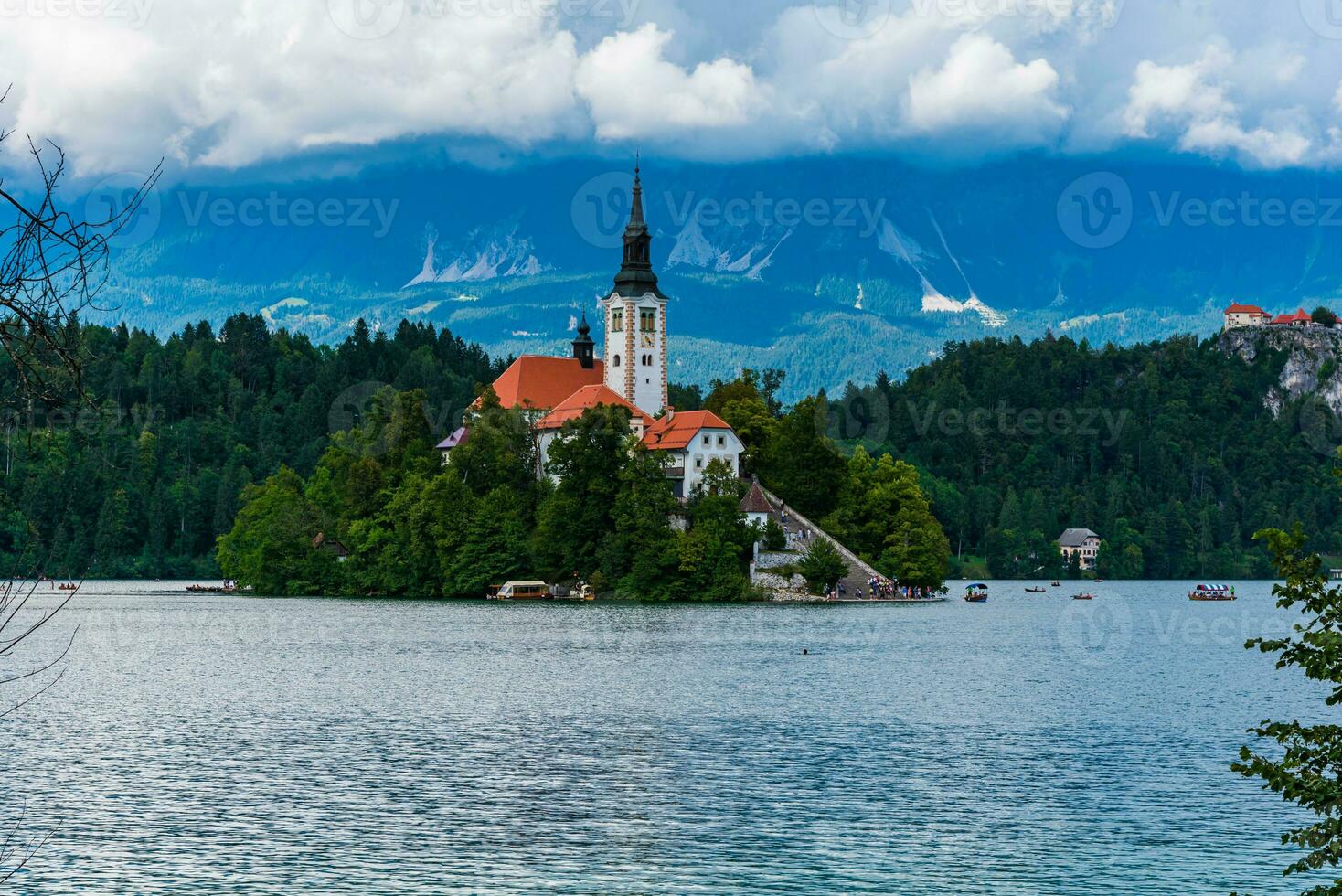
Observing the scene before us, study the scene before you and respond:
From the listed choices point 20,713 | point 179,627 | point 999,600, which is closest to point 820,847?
point 20,713

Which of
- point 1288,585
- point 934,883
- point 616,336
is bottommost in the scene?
point 934,883

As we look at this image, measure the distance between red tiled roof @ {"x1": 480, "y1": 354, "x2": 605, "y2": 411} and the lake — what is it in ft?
244

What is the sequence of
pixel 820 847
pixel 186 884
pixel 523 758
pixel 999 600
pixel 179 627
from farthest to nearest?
1. pixel 999 600
2. pixel 179 627
3. pixel 523 758
4. pixel 820 847
5. pixel 186 884

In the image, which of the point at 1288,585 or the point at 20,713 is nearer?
the point at 1288,585

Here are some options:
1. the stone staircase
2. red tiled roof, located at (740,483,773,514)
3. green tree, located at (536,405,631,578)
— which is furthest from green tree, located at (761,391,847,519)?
green tree, located at (536,405,631,578)

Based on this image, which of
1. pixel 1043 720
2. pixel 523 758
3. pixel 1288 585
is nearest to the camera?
pixel 1288 585

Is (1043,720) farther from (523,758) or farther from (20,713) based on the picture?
(20,713)

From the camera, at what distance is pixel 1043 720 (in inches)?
2247

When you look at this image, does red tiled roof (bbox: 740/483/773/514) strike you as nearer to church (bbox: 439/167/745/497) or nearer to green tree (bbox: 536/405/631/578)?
green tree (bbox: 536/405/631/578)

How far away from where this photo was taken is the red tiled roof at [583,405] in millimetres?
147125

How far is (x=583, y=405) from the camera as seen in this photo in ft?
484

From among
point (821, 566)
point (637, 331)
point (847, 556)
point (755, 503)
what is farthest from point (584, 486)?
point (637, 331)

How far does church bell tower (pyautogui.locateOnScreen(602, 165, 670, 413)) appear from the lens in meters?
164

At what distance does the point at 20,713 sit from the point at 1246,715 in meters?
44.1
